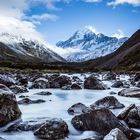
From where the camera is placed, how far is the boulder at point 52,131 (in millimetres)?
11219

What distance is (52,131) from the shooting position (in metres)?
11.3

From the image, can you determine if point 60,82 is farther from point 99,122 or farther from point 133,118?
point 99,122

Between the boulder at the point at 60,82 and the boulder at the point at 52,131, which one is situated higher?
the boulder at the point at 60,82

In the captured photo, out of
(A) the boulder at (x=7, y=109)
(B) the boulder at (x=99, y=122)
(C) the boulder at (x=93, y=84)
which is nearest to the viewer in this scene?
(B) the boulder at (x=99, y=122)

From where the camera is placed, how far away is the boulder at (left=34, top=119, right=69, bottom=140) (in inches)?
442

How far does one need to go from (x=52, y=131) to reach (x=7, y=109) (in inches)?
124

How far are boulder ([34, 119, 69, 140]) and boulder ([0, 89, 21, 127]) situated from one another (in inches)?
86.8

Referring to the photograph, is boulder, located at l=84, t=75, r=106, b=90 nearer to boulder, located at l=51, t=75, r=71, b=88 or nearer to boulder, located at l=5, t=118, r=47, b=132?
boulder, located at l=51, t=75, r=71, b=88

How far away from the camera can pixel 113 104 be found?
17.9m

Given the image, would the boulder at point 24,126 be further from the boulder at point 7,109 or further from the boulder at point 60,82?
the boulder at point 60,82

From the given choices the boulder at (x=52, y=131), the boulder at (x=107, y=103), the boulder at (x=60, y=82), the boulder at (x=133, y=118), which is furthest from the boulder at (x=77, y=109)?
Result: the boulder at (x=60, y=82)

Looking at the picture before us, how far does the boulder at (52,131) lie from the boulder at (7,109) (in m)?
2.20

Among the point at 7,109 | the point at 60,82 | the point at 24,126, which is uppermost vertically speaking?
the point at 60,82

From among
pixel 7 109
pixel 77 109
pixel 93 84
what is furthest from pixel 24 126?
pixel 93 84
